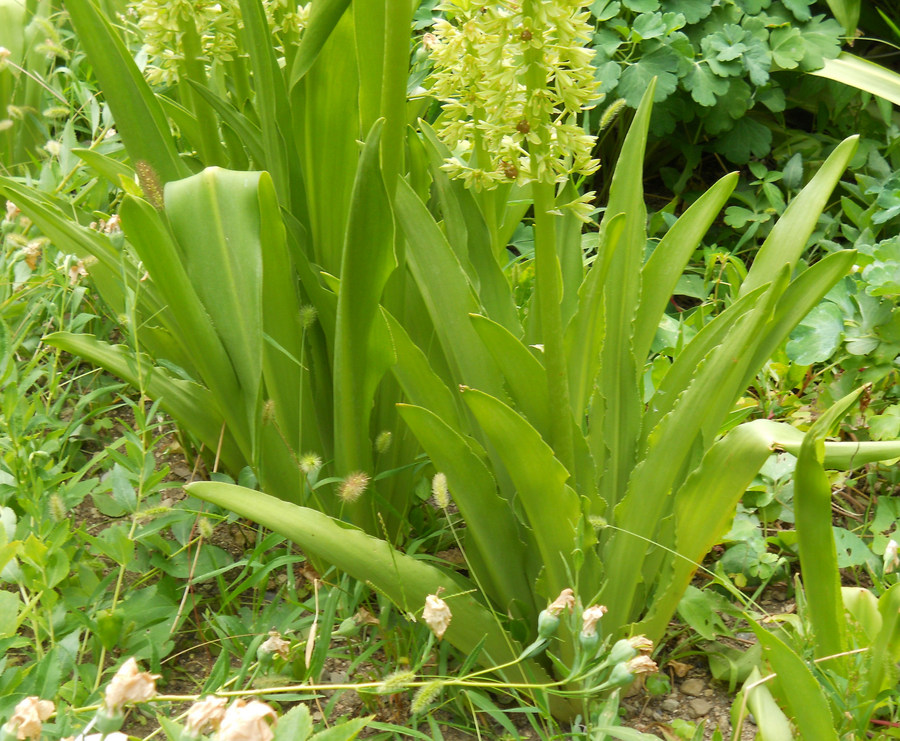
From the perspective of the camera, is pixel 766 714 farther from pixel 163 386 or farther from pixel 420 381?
pixel 163 386

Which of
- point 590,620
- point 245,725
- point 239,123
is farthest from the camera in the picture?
point 239,123

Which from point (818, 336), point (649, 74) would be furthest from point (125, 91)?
point (649, 74)

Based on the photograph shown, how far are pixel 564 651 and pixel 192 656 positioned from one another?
0.55m

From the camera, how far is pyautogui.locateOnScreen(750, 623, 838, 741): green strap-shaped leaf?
3.12ft

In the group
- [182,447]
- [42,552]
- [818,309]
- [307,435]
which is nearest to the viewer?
[42,552]

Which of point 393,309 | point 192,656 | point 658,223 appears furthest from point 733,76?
point 192,656

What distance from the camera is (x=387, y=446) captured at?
135 cm

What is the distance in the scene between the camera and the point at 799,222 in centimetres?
132

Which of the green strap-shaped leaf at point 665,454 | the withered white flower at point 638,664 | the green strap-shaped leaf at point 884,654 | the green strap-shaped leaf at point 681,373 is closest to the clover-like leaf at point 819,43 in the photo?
the green strap-shaped leaf at point 681,373

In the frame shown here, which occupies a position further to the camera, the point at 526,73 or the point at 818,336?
the point at 818,336

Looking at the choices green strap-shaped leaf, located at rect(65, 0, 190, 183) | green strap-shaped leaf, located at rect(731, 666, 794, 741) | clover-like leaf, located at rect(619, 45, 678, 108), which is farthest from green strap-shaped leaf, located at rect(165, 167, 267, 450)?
clover-like leaf, located at rect(619, 45, 678, 108)

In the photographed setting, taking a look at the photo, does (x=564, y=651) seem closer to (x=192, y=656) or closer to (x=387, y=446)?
(x=387, y=446)

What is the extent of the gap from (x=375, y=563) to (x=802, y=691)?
0.50 meters

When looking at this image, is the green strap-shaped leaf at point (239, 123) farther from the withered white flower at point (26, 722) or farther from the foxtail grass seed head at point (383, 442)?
the withered white flower at point (26, 722)
